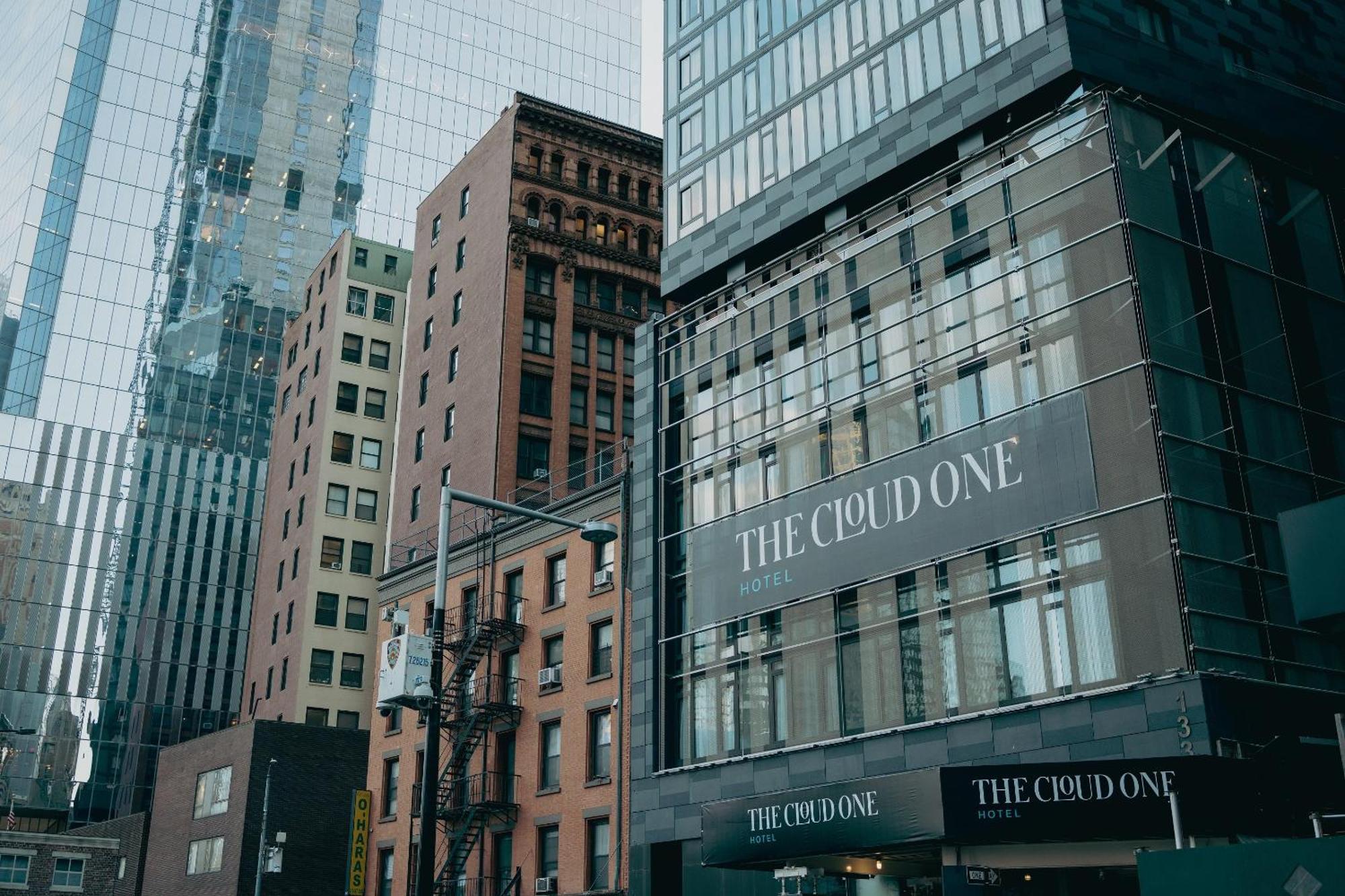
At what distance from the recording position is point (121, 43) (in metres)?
138

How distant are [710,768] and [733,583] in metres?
5.12

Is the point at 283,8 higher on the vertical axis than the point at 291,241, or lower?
higher

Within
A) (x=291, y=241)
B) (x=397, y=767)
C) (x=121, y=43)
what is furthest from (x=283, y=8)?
(x=397, y=767)

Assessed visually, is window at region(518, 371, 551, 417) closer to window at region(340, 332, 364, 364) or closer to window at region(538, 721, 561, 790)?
window at region(538, 721, 561, 790)

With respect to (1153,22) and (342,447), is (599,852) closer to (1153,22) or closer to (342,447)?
(1153,22)

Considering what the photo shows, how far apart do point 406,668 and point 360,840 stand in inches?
1353

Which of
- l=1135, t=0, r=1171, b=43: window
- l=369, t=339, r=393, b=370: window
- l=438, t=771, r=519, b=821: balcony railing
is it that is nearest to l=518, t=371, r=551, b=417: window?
l=438, t=771, r=519, b=821: balcony railing

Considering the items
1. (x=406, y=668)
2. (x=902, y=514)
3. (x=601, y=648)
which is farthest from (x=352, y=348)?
(x=406, y=668)

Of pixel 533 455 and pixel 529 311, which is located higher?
pixel 529 311

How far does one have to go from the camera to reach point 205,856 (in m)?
59.6

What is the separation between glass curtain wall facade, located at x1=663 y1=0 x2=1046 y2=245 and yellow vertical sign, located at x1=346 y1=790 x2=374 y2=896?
78.8ft

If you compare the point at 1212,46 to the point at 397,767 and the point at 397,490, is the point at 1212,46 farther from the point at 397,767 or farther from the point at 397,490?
the point at 397,490

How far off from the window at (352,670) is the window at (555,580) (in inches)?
1095

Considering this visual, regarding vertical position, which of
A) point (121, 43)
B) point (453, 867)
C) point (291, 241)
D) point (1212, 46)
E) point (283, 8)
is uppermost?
point (283, 8)
